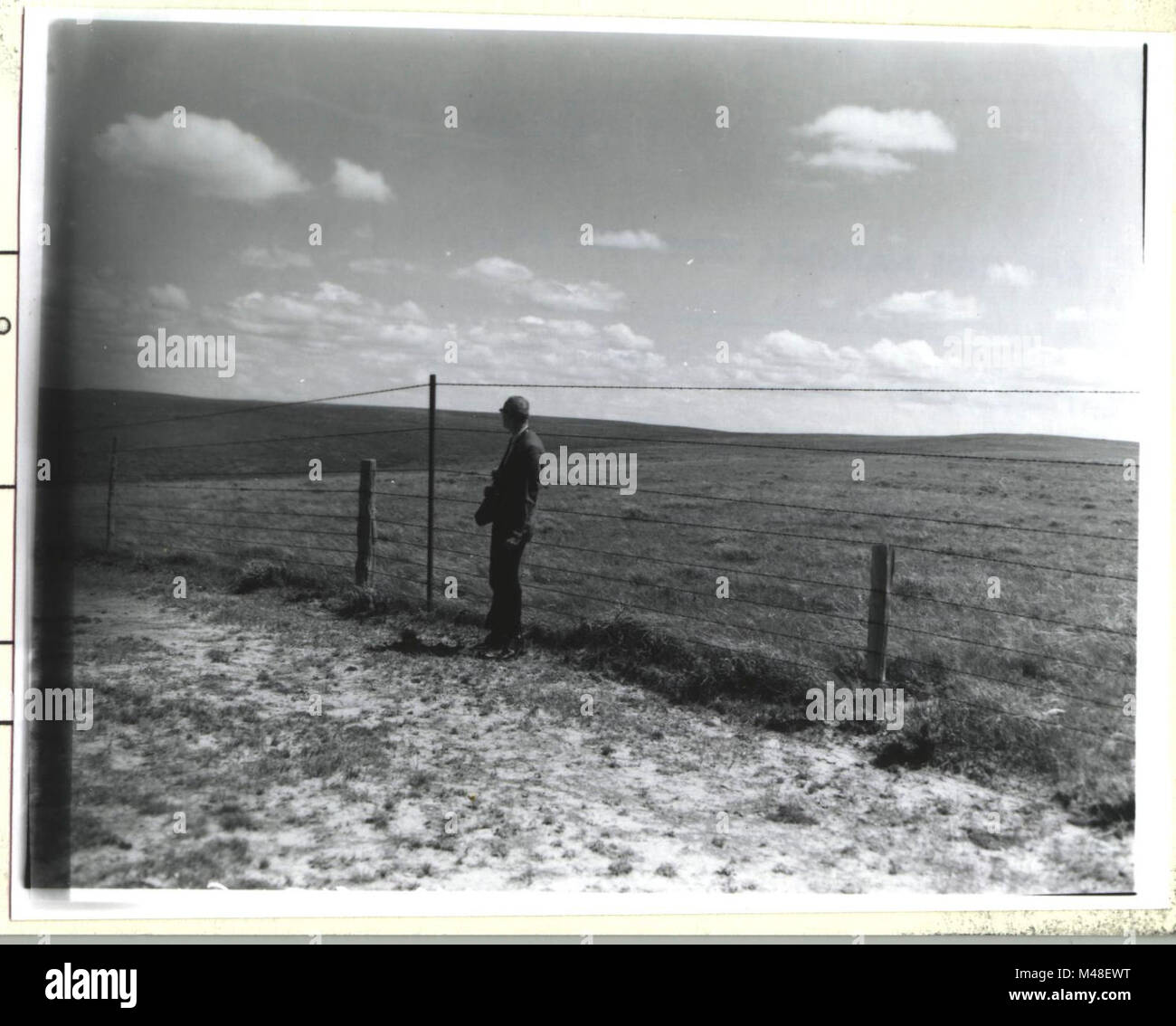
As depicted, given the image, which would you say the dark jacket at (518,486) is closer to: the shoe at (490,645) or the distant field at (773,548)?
the distant field at (773,548)

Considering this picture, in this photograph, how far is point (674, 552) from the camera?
9102 millimetres

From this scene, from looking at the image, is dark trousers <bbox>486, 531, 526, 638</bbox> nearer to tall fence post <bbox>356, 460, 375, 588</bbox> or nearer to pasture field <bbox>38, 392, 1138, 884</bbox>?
pasture field <bbox>38, 392, 1138, 884</bbox>

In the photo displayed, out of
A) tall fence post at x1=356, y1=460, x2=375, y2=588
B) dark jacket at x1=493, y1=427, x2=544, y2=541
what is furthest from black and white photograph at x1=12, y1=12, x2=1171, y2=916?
tall fence post at x1=356, y1=460, x2=375, y2=588

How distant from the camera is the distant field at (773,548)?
5.21 metres

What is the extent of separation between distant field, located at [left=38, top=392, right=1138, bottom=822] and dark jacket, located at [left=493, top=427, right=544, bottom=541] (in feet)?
0.69

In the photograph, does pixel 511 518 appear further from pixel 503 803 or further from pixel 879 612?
pixel 879 612

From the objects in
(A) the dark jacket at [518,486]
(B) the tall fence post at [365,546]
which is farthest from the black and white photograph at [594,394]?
(B) the tall fence post at [365,546]

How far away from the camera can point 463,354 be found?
5.80 m

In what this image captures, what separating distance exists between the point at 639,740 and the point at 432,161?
3937 mm

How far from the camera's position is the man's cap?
5.97 m

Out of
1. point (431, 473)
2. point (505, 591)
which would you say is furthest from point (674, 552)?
point (505, 591)

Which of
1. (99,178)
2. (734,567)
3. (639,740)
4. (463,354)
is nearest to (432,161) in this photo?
(463,354)

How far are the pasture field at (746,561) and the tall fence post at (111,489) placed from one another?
0.29 feet
